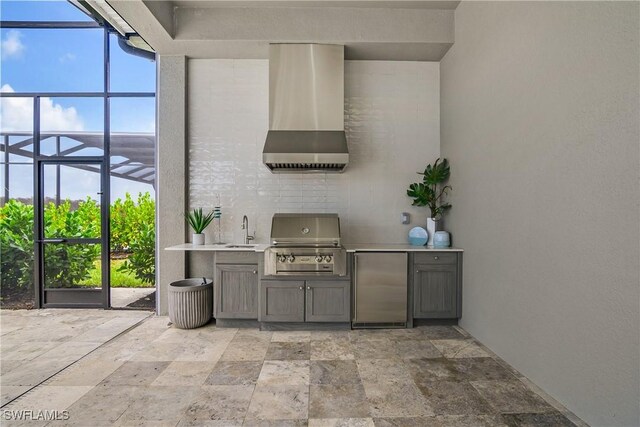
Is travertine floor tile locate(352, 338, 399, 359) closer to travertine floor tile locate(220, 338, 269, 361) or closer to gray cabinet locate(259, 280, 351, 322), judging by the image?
gray cabinet locate(259, 280, 351, 322)

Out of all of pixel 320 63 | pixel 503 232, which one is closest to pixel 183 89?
pixel 320 63

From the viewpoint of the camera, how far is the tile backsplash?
3.80 meters

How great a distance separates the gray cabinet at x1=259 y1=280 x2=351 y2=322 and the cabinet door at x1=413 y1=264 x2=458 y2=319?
30.9 inches

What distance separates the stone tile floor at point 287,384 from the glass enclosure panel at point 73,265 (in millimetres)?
940

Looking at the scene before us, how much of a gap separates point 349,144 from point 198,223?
84.3 inches

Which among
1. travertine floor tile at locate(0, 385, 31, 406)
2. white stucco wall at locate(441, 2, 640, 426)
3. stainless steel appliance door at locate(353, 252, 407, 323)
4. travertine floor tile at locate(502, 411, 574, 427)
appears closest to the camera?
white stucco wall at locate(441, 2, 640, 426)

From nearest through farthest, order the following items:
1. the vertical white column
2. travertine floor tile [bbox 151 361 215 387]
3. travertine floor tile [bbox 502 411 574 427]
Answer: travertine floor tile [bbox 502 411 574 427] → travertine floor tile [bbox 151 361 215 387] → the vertical white column

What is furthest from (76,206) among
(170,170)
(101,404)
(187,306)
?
(101,404)

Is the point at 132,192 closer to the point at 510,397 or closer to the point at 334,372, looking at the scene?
the point at 334,372

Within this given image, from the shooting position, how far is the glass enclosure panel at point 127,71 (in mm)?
3916

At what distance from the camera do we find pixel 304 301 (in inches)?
126

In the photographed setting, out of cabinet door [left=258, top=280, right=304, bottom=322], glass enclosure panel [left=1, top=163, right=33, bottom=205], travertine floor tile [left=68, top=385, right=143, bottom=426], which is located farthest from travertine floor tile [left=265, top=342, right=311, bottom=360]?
glass enclosure panel [left=1, top=163, right=33, bottom=205]

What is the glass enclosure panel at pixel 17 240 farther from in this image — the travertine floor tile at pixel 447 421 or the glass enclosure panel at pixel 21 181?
the travertine floor tile at pixel 447 421

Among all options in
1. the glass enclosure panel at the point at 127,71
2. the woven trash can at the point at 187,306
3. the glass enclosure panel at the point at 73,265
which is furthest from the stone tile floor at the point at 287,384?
the glass enclosure panel at the point at 127,71
